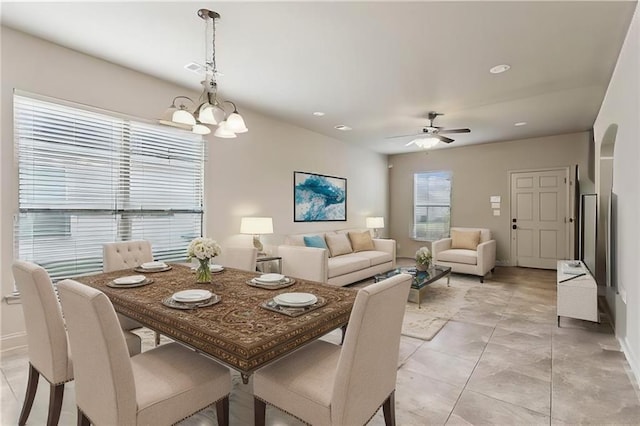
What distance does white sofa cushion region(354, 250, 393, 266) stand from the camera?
546cm

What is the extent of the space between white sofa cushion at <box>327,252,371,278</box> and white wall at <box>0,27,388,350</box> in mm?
949

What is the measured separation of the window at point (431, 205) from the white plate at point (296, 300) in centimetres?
649

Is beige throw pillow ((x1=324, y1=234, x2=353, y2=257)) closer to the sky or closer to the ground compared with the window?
closer to the ground

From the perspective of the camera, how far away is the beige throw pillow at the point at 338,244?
5449mm

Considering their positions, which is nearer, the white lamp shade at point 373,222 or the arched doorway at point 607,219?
the arched doorway at point 607,219

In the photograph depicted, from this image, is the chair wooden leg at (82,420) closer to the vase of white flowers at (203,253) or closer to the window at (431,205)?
the vase of white flowers at (203,253)

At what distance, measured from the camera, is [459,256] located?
5.63 m

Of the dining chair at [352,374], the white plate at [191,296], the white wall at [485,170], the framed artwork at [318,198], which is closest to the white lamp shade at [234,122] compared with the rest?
the white plate at [191,296]

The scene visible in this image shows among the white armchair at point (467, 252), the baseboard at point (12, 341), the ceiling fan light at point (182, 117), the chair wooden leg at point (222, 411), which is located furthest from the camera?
the white armchair at point (467, 252)

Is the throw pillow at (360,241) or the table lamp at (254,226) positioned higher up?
the table lamp at (254,226)

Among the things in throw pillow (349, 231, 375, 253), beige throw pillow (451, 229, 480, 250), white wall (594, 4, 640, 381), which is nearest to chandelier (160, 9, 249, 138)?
white wall (594, 4, 640, 381)

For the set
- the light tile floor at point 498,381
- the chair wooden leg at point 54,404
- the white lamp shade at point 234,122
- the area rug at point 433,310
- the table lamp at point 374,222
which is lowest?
the light tile floor at point 498,381

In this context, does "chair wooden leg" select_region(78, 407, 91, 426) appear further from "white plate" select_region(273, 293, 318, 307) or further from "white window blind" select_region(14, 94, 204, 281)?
"white window blind" select_region(14, 94, 204, 281)

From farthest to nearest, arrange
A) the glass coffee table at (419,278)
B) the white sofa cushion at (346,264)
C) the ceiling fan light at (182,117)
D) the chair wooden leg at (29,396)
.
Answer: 1. the white sofa cushion at (346,264)
2. the glass coffee table at (419,278)
3. the ceiling fan light at (182,117)
4. the chair wooden leg at (29,396)
